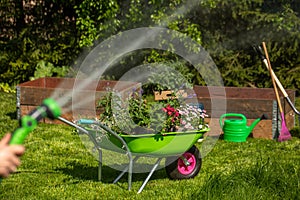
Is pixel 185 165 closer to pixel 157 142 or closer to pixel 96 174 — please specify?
pixel 157 142

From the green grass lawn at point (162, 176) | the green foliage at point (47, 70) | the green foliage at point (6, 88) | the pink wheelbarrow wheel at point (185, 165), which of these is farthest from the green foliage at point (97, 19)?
the pink wheelbarrow wheel at point (185, 165)

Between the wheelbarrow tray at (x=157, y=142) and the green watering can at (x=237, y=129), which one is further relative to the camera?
the green watering can at (x=237, y=129)

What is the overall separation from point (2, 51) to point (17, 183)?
525 cm

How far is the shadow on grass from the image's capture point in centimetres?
451

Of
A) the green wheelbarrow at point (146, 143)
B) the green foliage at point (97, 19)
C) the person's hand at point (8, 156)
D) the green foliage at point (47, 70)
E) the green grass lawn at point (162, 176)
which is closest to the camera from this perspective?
the person's hand at point (8, 156)

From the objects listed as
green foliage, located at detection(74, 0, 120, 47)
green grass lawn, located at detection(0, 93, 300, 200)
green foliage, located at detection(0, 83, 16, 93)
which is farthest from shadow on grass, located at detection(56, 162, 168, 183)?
green foliage, located at detection(0, 83, 16, 93)

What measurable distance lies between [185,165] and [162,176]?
0.22 m

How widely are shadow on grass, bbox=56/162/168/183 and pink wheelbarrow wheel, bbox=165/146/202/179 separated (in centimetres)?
15

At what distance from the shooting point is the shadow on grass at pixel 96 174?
14.8ft

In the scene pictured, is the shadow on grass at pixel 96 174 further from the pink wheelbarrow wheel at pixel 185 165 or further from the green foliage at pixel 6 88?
the green foliage at pixel 6 88

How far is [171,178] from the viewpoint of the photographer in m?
4.46

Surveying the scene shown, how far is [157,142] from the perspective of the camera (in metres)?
4.04

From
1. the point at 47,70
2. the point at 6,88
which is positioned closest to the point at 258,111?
the point at 47,70

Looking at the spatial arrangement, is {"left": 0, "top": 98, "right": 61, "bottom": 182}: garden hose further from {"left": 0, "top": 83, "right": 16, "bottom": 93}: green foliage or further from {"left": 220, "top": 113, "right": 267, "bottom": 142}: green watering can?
{"left": 0, "top": 83, "right": 16, "bottom": 93}: green foliage
